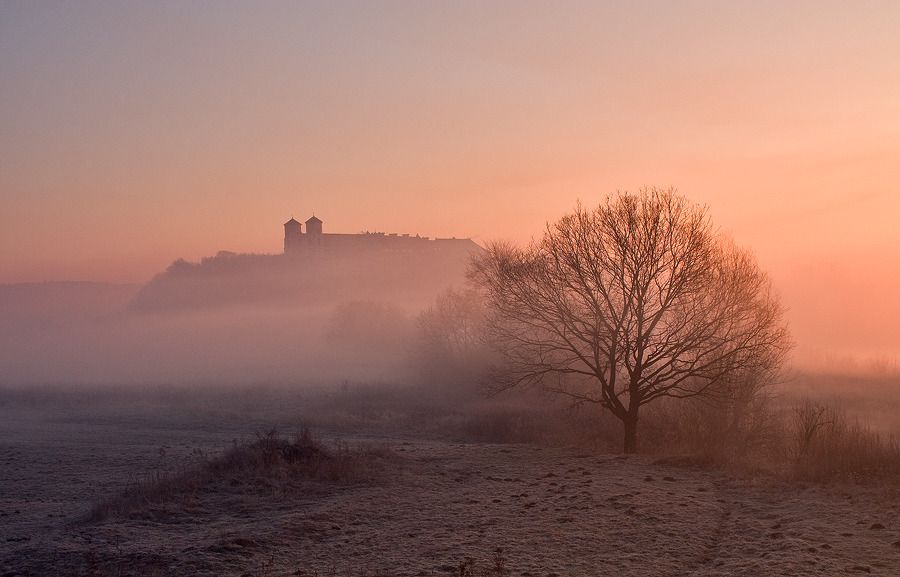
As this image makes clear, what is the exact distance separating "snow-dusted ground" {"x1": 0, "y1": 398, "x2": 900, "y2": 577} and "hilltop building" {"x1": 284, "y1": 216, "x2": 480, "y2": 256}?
13929 centimetres

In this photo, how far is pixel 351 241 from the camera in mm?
161250

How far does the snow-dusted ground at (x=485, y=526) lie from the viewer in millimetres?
12383

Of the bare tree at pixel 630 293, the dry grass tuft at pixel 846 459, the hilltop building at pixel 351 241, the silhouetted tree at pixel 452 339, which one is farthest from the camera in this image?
the hilltop building at pixel 351 241

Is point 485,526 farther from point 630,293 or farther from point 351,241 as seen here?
point 351,241

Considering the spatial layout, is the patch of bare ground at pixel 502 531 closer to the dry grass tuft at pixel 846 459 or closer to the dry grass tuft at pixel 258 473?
the dry grass tuft at pixel 258 473

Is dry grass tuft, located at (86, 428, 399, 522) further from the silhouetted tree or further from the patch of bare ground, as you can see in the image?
the silhouetted tree

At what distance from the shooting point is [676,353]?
989 inches

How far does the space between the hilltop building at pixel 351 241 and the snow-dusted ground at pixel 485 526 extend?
→ 139m

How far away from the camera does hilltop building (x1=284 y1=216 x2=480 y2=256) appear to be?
160 metres

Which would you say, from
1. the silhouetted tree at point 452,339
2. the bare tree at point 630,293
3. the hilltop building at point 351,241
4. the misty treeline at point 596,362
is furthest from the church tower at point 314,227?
the bare tree at point 630,293

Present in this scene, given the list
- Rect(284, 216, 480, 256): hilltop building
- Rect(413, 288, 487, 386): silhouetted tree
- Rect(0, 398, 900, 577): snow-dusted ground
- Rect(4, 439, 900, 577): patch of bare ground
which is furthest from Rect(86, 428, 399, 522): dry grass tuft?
Rect(284, 216, 480, 256): hilltop building

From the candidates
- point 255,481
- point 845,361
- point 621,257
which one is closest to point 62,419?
point 255,481

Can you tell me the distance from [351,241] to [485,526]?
5856 inches

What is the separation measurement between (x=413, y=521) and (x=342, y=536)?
169 centimetres
